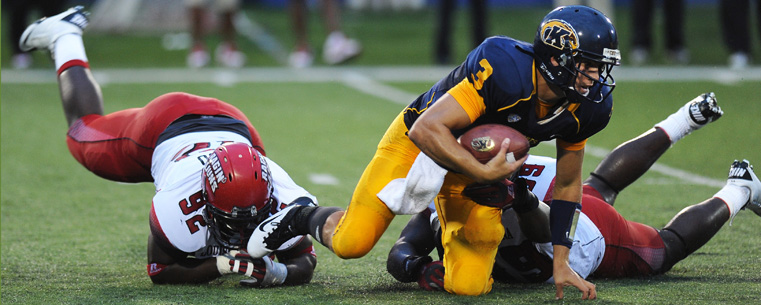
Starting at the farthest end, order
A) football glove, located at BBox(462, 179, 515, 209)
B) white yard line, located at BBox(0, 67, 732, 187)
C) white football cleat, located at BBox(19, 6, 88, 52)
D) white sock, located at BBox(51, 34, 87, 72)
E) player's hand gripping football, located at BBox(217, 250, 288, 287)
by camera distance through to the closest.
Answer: white yard line, located at BBox(0, 67, 732, 187), white football cleat, located at BBox(19, 6, 88, 52), white sock, located at BBox(51, 34, 87, 72), player's hand gripping football, located at BBox(217, 250, 288, 287), football glove, located at BBox(462, 179, 515, 209)

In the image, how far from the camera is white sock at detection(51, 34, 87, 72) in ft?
15.7

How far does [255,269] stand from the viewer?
3369 millimetres

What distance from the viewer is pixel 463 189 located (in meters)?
3.27

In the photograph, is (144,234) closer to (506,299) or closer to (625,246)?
(506,299)

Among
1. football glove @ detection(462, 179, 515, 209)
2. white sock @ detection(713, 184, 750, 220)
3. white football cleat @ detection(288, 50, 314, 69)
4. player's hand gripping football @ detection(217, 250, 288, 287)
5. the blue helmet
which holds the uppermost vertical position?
the blue helmet

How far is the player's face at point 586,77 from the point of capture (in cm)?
313

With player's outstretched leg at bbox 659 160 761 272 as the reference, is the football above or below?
above

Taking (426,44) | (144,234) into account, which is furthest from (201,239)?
(426,44)

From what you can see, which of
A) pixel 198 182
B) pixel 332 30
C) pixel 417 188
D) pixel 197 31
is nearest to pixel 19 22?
pixel 197 31

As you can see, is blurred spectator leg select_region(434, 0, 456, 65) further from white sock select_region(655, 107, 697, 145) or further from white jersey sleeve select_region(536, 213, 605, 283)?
white jersey sleeve select_region(536, 213, 605, 283)

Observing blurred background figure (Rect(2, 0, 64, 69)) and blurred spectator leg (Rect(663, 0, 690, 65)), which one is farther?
blurred spectator leg (Rect(663, 0, 690, 65))

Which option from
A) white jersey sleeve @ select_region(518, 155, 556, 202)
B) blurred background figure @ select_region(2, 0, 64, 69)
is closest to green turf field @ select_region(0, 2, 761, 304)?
white jersey sleeve @ select_region(518, 155, 556, 202)

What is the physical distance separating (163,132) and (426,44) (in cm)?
846

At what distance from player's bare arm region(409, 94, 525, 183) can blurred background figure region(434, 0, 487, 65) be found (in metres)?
6.85
